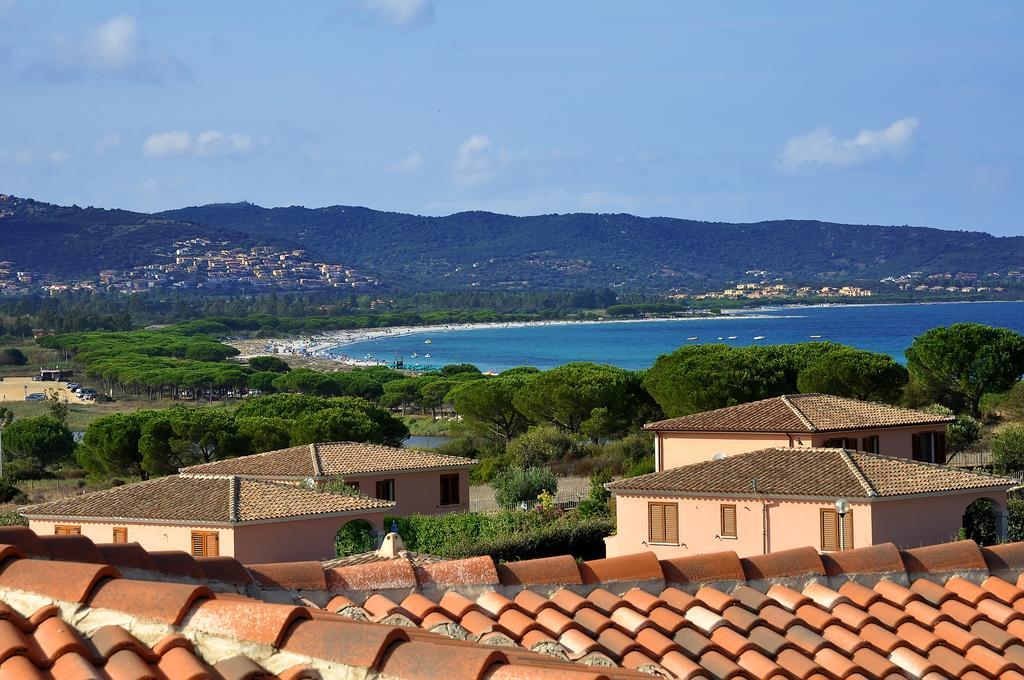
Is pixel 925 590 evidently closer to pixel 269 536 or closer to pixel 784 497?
pixel 784 497

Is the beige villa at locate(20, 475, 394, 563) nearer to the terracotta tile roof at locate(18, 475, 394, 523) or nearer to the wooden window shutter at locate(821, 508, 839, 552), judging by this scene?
the terracotta tile roof at locate(18, 475, 394, 523)

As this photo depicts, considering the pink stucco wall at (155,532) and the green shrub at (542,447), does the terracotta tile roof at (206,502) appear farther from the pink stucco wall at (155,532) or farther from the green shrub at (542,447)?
the green shrub at (542,447)

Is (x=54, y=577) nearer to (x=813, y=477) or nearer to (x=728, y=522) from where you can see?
(x=813, y=477)

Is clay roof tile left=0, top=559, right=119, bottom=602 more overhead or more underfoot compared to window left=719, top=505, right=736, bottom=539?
more overhead

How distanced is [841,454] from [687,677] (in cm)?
2276

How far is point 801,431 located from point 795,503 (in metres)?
5.82

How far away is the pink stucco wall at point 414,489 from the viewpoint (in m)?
33.1

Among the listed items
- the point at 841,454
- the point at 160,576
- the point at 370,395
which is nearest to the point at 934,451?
the point at 841,454

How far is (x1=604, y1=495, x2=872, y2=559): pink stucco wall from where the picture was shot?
2525cm

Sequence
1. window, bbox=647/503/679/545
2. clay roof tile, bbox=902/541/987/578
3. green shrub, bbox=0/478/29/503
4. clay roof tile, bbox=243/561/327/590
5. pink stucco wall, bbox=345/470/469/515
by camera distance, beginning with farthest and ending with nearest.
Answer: green shrub, bbox=0/478/29/503, pink stucco wall, bbox=345/470/469/515, window, bbox=647/503/679/545, clay roof tile, bbox=902/541/987/578, clay roof tile, bbox=243/561/327/590

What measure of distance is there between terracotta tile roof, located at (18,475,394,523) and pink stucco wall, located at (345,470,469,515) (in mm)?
4168

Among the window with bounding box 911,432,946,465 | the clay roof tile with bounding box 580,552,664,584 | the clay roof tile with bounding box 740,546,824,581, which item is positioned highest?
the clay roof tile with bounding box 580,552,664,584

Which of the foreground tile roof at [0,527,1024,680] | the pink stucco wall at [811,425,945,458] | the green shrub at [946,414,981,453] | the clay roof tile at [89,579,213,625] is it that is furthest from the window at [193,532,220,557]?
the green shrub at [946,414,981,453]

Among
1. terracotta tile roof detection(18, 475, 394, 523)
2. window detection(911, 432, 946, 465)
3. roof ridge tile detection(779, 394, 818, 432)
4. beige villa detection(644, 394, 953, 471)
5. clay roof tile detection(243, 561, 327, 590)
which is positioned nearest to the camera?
clay roof tile detection(243, 561, 327, 590)
